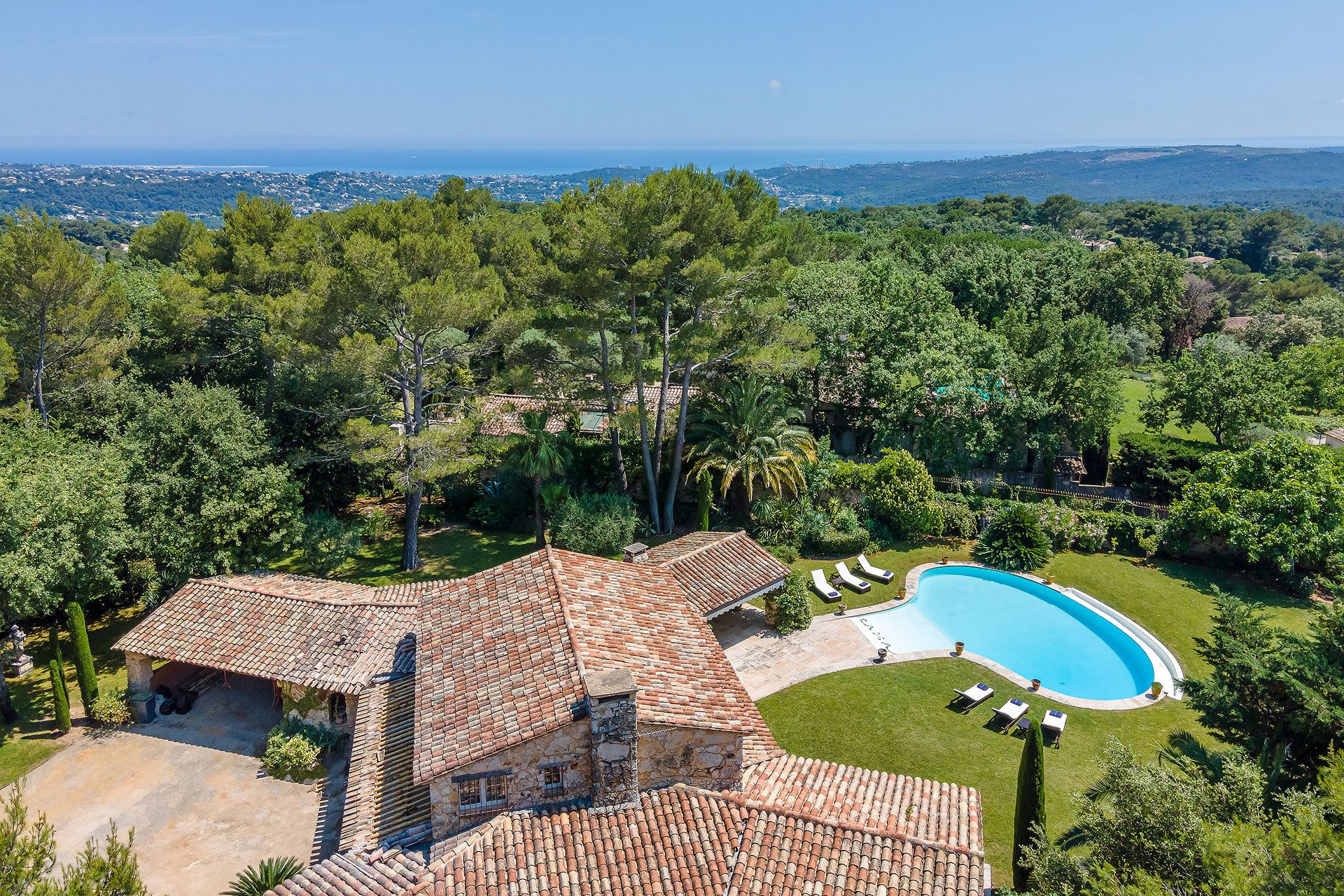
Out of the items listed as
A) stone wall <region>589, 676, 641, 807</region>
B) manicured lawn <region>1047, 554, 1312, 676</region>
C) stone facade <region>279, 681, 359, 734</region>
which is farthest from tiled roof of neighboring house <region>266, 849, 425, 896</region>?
manicured lawn <region>1047, 554, 1312, 676</region>

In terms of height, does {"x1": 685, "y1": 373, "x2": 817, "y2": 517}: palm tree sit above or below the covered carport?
above

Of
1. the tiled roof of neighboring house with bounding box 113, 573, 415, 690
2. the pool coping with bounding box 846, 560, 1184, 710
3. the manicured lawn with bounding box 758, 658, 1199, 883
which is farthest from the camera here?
the pool coping with bounding box 846, 560, 1184, 710

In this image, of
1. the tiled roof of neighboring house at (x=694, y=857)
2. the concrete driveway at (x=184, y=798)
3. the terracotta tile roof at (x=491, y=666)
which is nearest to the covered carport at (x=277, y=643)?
the concrete driveway at (x=184, y=798)

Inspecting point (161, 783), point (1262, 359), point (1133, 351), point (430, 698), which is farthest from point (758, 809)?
point (1133, 351)

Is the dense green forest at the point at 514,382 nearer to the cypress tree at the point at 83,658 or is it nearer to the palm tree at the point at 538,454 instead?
the palm tree at the point at 538,454

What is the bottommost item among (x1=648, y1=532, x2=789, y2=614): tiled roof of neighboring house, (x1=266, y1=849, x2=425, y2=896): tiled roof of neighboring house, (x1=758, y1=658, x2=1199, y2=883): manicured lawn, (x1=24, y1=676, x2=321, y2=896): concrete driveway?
(x1=24, y1=676, x2=321, y2=896): concrete driveway

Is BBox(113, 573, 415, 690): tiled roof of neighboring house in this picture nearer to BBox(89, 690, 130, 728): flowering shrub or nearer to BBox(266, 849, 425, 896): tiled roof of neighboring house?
BBox(89, 690, 130, 728): flowering shrub

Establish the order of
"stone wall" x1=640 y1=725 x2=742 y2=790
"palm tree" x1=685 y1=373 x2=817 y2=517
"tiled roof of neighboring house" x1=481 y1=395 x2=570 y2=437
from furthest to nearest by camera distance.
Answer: "tiled roof of neighboring house" x1=481 y1=395 x2=570 y2=437, "palm tree" x1=685 y1=373 x2=817 y2=517, "stone wall" x1=640 y1=725 x2=742 y2=790

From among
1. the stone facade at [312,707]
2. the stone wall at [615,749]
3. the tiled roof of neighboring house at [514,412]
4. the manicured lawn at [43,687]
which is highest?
the tiled roof of neighboring house at [514,412]

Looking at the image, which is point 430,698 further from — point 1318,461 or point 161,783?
point 1318,461
